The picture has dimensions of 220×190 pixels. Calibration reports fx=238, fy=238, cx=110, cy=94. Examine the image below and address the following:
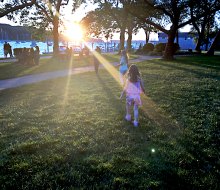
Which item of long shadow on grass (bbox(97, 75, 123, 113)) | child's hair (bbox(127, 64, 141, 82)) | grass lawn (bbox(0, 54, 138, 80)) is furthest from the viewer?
grass lawn (bbox(0, 54, 138, 80))

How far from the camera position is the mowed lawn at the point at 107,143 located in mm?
3947

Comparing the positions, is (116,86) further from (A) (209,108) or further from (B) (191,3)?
(B) (191,3)

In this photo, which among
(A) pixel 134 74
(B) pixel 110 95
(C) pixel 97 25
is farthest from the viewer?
(C) pixel 97 25

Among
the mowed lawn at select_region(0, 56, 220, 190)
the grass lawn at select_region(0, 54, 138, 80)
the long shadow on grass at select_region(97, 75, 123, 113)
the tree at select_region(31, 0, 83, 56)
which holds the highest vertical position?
the tree at select_region(31, 0, 83, 56)

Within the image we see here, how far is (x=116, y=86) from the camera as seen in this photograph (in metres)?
11.6

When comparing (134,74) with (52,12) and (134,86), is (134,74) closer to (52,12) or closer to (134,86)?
(134,86)

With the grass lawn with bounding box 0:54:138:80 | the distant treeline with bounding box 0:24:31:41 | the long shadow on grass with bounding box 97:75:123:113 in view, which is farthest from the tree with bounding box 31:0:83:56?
the distant treeline with bounding box 0:24:31:41

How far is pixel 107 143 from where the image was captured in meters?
5.30

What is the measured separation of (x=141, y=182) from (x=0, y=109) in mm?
5954

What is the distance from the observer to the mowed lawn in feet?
13.0

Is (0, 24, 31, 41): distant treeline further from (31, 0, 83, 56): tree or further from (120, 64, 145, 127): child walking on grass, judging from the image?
(120, 64, 145, 127): child walking on grass

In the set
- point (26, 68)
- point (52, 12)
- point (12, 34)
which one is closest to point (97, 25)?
point (52, 12)

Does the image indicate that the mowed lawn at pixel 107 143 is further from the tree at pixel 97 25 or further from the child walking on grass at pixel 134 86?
the tree at pixel 97 25

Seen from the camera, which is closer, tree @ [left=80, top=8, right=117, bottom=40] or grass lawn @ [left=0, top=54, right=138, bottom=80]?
grass lawn @ [left=0, top=54, right=138, bottom=80]
